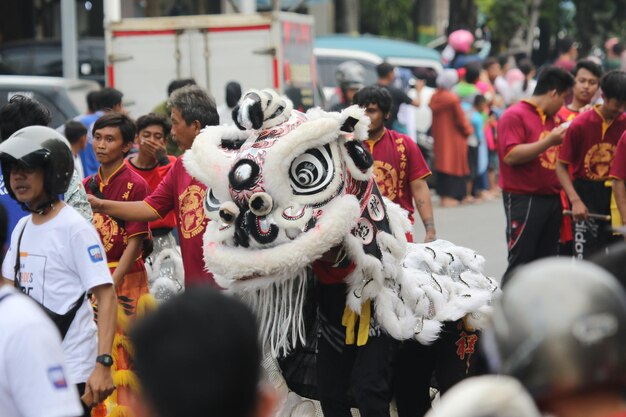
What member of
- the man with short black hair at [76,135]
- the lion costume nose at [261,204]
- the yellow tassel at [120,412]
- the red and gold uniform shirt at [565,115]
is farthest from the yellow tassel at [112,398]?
the red and gold uniform shirt at [565,115]

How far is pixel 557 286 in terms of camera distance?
8.62 ft

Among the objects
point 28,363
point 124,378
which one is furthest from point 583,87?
point 28,363

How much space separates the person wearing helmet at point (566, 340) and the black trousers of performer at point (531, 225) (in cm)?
686

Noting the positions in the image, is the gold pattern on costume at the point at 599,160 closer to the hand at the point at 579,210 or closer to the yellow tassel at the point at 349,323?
the hand at the point at 579,210

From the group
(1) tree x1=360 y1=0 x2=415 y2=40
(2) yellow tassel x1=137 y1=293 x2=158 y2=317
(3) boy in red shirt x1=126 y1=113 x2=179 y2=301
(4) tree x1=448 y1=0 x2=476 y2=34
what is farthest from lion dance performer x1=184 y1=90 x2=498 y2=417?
Answer: (4) tree x1=448 y1=0 x2=476 y2=34

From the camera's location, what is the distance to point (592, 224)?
932 cm

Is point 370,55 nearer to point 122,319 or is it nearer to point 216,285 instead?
point 122,319

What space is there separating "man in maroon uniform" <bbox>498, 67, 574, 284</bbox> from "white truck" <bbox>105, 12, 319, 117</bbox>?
587 centimetres

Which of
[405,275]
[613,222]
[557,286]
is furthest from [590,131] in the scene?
[557,286]

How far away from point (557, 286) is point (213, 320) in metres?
0.67

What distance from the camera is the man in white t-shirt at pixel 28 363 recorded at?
378 centimetres

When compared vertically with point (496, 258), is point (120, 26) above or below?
above

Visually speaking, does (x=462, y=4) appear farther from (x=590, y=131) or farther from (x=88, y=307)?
(x=88, y=307)

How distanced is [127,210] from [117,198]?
0.62 metres
